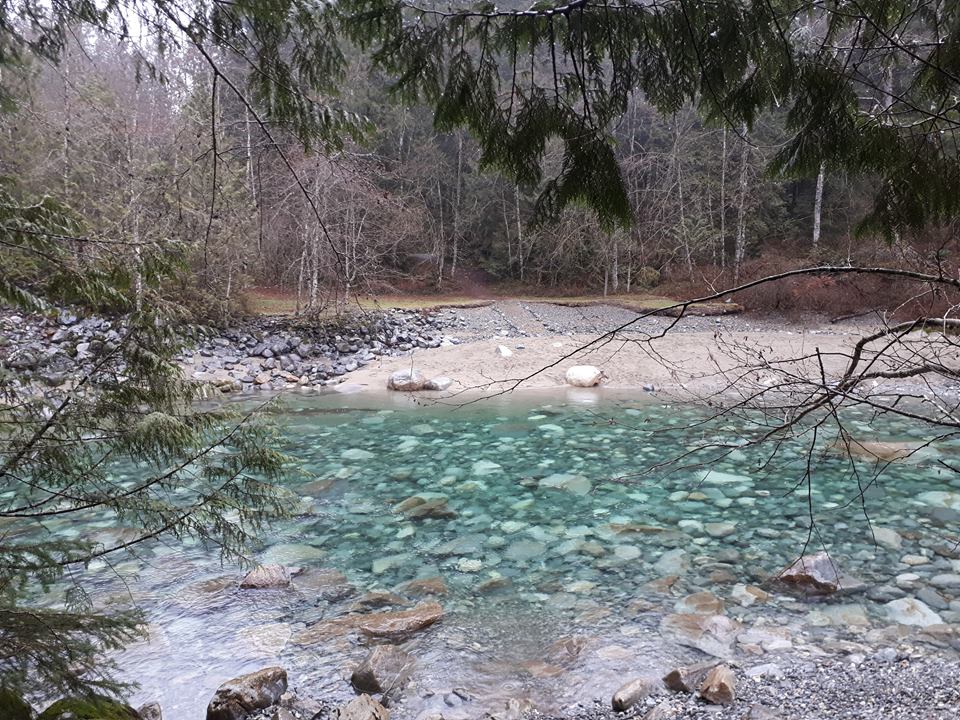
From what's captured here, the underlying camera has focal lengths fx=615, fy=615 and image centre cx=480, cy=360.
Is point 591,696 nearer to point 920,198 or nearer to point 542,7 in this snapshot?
point 920,198

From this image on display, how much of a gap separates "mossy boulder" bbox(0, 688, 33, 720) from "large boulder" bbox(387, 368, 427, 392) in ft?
27.9

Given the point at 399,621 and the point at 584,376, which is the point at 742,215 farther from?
the point at 399,621

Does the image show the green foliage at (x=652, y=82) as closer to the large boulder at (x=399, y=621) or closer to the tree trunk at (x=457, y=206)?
the large boulder at (x=399, y=621)

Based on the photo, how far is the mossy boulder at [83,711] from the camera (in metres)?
2.17

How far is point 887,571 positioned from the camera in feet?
13.0

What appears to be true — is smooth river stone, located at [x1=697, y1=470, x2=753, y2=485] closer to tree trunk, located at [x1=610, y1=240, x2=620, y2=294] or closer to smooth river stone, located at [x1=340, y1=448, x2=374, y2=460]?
smooth river stone, located at [x1=340, y1=448, x2=374, y2=460]

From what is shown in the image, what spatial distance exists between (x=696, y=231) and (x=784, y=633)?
16413mm

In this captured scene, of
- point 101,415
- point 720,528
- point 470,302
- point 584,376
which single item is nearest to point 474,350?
point 584,376

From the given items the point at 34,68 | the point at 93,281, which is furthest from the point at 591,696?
the point at 34,68

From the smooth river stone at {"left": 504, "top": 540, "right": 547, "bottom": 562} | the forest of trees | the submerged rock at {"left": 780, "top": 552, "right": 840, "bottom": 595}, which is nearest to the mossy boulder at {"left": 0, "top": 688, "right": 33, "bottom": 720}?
the forest of trees

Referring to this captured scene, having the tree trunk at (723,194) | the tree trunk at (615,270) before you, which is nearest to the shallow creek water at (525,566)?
the tree trunk at (615,270)

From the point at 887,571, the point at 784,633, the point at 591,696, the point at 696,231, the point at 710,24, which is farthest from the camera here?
the point at 696,231

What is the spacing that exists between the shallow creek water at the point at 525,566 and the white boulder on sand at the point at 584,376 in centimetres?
312

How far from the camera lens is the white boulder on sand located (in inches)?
404
